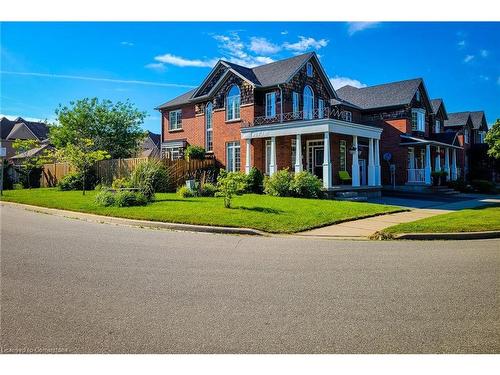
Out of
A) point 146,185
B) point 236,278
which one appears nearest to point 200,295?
point 236,278

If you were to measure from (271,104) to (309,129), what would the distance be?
179 inches

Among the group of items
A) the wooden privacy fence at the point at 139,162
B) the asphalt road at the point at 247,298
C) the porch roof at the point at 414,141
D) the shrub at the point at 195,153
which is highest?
the porch roof at the point at 414,141

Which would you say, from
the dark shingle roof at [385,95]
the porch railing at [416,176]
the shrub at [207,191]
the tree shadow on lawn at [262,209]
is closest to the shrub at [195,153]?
the shrub at [207,191]

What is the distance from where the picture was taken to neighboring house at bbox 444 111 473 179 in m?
38.6

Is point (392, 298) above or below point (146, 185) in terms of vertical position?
below

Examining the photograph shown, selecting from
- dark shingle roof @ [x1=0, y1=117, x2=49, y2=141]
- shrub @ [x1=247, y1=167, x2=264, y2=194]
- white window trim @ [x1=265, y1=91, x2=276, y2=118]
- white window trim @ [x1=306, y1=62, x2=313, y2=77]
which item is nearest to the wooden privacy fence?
shrub @ [x1=247, y1=167, x2=264, y2=194]

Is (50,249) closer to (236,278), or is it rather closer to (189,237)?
(189,237)

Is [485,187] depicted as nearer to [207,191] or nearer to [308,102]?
[308,102]

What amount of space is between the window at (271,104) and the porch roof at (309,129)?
6.43 ft

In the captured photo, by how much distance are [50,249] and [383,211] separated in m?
11.6

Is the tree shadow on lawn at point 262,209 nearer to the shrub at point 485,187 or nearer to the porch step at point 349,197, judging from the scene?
the porch step at point 349,197

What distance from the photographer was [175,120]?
30844 millimetres

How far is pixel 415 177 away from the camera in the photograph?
2858cm

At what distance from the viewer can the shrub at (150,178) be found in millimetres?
17344
